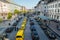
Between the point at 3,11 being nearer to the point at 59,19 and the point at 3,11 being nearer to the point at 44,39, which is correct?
the point at 59,19

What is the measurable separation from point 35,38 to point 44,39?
3266 mm

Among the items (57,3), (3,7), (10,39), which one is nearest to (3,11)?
(3,7)

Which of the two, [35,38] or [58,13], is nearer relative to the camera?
[35,38]

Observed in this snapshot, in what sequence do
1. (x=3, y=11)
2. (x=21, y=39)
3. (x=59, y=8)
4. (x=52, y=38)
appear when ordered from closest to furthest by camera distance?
(x=21, y=39)
(x=52, y=38)
(x=59, y=8)
(x=3, y=11)

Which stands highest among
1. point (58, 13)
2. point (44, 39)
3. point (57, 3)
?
point (57, 3)

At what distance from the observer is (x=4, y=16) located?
75562 mm

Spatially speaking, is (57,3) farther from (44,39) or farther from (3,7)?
(44,39)

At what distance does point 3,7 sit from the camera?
7581 centimetres

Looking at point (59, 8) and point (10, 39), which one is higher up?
point (59, 8)

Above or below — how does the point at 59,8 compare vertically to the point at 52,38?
above

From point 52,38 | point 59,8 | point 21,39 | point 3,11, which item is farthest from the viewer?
point 3,11

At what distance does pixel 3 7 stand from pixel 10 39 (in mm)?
46262

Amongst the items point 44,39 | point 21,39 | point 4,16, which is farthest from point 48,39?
point 4,16

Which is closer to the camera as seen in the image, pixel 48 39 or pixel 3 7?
pixel 48 39
